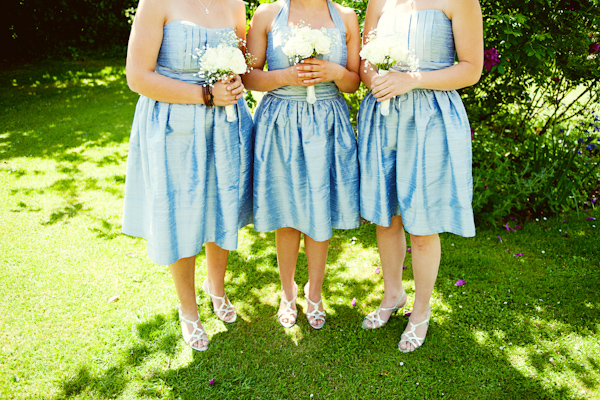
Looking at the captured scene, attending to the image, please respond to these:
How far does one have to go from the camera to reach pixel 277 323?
3.26 metres

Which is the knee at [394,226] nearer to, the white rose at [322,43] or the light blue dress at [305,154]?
the light blue dress at [305,154]

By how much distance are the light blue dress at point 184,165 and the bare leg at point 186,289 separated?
0.67 ft

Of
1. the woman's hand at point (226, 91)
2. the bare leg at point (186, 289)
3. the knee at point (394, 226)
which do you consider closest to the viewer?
the woman's hand at point (226, 91)

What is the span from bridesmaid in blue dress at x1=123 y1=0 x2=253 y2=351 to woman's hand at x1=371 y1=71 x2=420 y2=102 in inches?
33.5

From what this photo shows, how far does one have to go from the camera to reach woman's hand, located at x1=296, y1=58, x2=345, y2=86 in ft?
8.13

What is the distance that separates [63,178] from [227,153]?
165 inches

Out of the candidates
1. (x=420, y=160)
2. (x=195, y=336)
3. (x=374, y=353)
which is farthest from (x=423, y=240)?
(x=195, y=336)

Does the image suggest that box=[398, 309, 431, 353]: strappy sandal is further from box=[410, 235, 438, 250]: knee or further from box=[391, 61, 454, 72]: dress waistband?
box=[391, 61, 454, 72]: dress waistband

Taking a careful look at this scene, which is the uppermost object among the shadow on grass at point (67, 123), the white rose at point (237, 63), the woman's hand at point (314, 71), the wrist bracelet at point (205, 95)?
the white rose at point (237, 63)

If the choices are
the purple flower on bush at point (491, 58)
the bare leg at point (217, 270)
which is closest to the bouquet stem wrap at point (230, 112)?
the bare leg at point (217, 270)

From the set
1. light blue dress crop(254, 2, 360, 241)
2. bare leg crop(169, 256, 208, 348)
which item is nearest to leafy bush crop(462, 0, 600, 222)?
light blue dress crop(254, 2, 360, 241)

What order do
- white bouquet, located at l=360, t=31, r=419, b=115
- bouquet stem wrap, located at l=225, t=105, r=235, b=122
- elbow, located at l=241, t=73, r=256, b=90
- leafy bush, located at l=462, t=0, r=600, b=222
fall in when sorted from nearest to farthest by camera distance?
white bouquet, located at l=360, t=31, r=419, b=115
bouquet stem wrap, located at l=225, t=105, r=235, b=122
elbow, located at l=241, t=73, r=256, b=90
leafy bush, located at l=462, t=0, r=600, b=222

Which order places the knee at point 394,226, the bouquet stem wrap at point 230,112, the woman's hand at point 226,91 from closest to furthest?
the woman's hand at point 226,91 → the bouquet stem wrap at point 230,112 → the knee at point 394,226

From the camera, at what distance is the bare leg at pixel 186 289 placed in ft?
9.32
